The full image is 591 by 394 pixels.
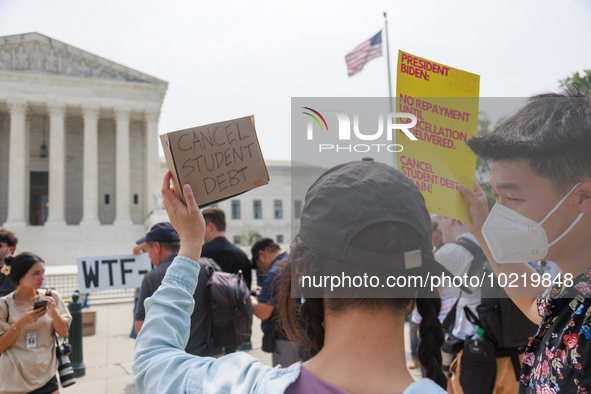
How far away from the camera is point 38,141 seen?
1473 inches

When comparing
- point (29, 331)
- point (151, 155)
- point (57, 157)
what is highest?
point (151, 155)

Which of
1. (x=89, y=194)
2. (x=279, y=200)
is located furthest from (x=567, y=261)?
(x=279, y=200)

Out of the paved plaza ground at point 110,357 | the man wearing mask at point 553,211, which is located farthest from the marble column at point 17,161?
the man wearing mask at point 553,211

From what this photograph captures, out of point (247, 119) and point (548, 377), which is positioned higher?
point (247, 119)

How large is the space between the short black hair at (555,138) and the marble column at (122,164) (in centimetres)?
3689

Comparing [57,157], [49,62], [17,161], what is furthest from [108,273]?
[49,62]

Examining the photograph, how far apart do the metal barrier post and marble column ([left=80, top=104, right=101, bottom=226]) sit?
31221mm

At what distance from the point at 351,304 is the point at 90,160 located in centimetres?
3848

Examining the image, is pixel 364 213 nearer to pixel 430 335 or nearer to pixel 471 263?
pixel 430 335

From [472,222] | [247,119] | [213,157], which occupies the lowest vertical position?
[472,222]

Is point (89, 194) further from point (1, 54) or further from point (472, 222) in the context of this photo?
point (472, 222)

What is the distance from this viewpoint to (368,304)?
1052 millimetres

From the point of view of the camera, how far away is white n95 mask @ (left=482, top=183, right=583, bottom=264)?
1.57m

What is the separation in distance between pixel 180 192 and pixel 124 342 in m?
7.86
